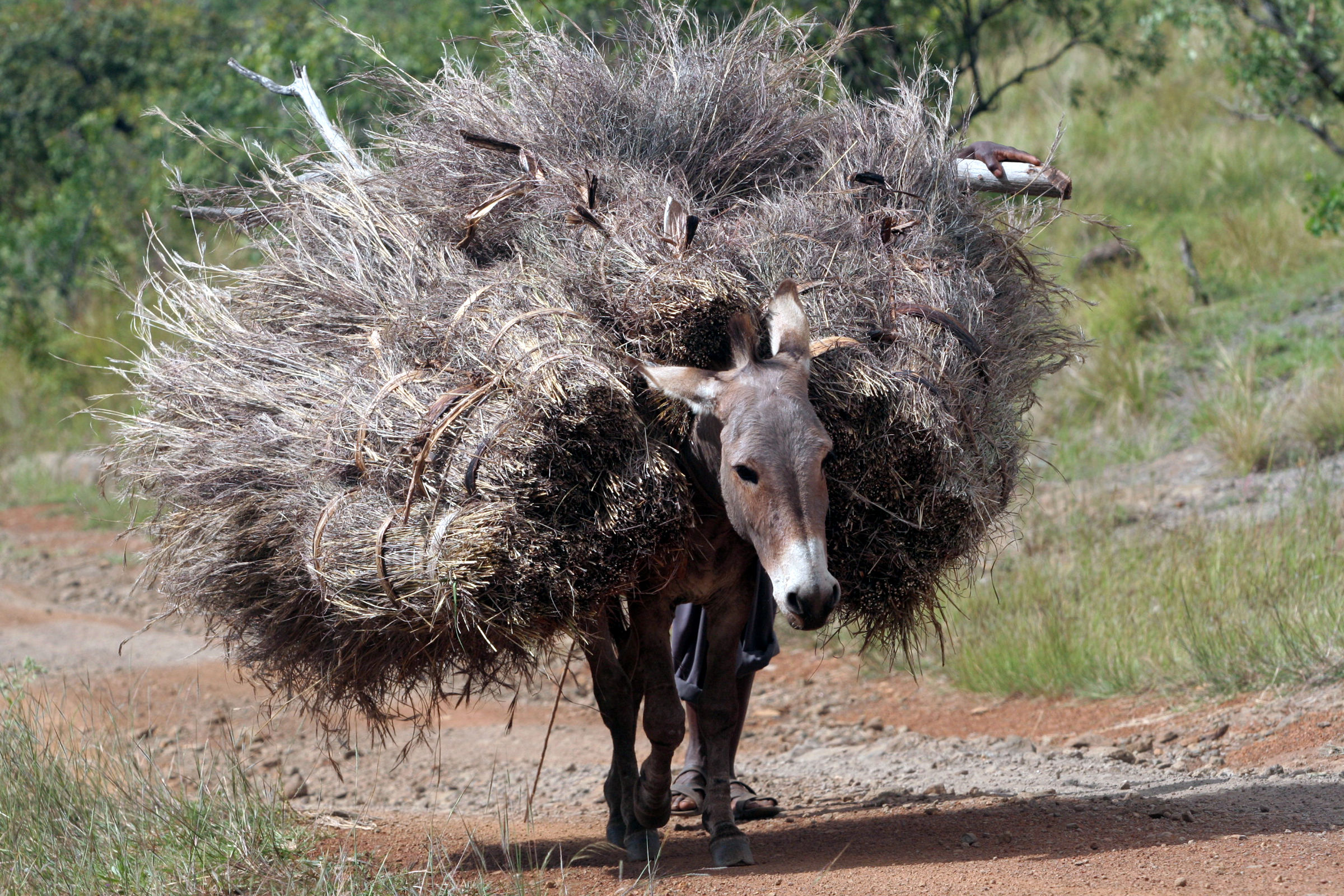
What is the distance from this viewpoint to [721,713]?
13.4 ft

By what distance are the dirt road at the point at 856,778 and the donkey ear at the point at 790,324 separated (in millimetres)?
1506

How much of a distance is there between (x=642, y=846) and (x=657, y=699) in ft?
2.05

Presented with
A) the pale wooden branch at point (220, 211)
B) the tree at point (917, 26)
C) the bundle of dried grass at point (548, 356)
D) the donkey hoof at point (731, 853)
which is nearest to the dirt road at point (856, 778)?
the donkey hoof at point (731, 853)

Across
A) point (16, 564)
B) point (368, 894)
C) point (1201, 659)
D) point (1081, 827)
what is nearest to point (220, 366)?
point (368, 894)

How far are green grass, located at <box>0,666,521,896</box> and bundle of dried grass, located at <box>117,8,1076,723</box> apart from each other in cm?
49

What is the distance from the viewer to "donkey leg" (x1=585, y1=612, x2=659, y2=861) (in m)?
4.23

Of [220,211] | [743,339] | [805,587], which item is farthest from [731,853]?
[220,211]

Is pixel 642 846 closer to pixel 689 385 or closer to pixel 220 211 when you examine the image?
pixel 689 385

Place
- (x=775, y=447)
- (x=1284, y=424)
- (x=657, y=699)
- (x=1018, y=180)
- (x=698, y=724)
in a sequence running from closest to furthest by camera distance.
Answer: (x=775, y=447) → (x=657, y=699) → (x=1018, y=180) → (x=698, y=724) → (x=1284, y=424)

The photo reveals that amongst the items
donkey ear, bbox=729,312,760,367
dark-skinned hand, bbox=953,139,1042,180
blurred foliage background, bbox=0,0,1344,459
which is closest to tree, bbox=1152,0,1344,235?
blurred foliage background, bbox=0,0,1344,459

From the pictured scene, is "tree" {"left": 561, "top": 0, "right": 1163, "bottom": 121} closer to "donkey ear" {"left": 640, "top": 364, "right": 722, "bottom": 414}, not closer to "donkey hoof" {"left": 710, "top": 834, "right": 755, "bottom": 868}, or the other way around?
"donkey ear" {"left": 640, "top": 364, "right": 722, "bottom": 414}

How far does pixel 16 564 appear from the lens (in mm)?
10133

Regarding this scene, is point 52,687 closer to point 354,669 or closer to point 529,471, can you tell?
point 354,669

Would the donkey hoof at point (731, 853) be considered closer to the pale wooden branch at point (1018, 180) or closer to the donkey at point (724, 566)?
the donkey at point (724, 566)
